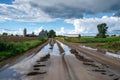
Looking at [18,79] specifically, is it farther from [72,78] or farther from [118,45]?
[118,45]

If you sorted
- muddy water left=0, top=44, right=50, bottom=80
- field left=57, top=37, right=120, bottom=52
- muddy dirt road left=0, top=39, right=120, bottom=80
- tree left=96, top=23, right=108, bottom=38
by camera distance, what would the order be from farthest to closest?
tree left=96, top=23, right=108, bottom=38 → field left=57, top=37, right=120, bottom=52 → muddy water left=0, top=44, right=50, bottom=80 → muddy dirt road left=0, top=39, right=120, bottom=80

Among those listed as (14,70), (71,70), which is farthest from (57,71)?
(14,70)

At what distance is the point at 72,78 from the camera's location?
10.7 metres

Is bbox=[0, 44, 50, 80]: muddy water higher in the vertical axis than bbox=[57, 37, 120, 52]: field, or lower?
higher

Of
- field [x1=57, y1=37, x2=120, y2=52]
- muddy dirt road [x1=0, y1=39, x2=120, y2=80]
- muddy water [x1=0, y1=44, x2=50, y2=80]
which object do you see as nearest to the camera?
muddy dirt road [x1=0, y1=39, x2=120, y2=80]

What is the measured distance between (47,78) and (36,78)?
563 millimetres

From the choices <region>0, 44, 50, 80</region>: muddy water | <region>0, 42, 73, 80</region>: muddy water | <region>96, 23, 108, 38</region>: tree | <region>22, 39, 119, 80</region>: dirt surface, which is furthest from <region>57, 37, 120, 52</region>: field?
<region>96, 23, 108, 38</region>: tree

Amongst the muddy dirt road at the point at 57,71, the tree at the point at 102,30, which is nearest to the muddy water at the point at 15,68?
the muddy dirt road at the point at 57,71

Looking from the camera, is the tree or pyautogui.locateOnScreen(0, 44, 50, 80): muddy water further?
the tree

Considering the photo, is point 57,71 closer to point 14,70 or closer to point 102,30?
point 14,70

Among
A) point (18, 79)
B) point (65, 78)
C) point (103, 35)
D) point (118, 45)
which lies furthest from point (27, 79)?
point (103, 35)

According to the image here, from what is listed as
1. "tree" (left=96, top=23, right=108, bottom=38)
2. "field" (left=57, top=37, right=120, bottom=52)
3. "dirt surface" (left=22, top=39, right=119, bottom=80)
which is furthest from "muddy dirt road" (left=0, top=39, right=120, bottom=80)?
"tree" (left=96, top=23, right=108, bottom=38)

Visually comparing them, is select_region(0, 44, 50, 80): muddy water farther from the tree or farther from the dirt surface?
the tree

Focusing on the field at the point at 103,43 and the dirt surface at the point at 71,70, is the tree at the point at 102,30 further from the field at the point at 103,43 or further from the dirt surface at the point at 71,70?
the dirt surface at the point at 71,70
